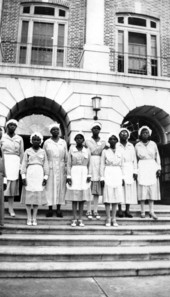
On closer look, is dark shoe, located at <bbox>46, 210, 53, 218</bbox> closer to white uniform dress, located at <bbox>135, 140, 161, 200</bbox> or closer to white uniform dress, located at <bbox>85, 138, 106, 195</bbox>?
white uniform dress, located at <bbox>85, 138, 106, 195</bbox>

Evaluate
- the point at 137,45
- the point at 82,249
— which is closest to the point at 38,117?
the point at 137,45

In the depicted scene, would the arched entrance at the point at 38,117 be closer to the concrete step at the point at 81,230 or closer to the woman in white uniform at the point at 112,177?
the woman in white uniform at the point at 112,177

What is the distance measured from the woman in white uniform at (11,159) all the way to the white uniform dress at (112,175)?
1873 millimetres

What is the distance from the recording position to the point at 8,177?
651 cm

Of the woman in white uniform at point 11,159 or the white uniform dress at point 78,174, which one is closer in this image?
the white uniform dress at point 78,174

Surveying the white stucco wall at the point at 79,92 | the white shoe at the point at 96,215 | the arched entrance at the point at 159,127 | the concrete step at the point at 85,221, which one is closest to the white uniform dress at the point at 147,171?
the concrete step at the point at 85,221

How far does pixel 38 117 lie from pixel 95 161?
4.84m

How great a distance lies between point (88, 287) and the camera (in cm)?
403

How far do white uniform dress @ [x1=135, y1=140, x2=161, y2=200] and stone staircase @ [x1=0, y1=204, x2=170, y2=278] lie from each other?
65cm

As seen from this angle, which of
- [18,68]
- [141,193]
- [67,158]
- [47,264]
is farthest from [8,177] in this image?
[18,68]

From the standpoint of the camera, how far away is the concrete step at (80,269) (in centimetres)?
442

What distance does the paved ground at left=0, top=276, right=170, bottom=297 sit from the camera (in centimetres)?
373

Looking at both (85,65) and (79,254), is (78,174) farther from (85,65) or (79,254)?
(85,65)

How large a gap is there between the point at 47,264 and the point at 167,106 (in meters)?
7.62
